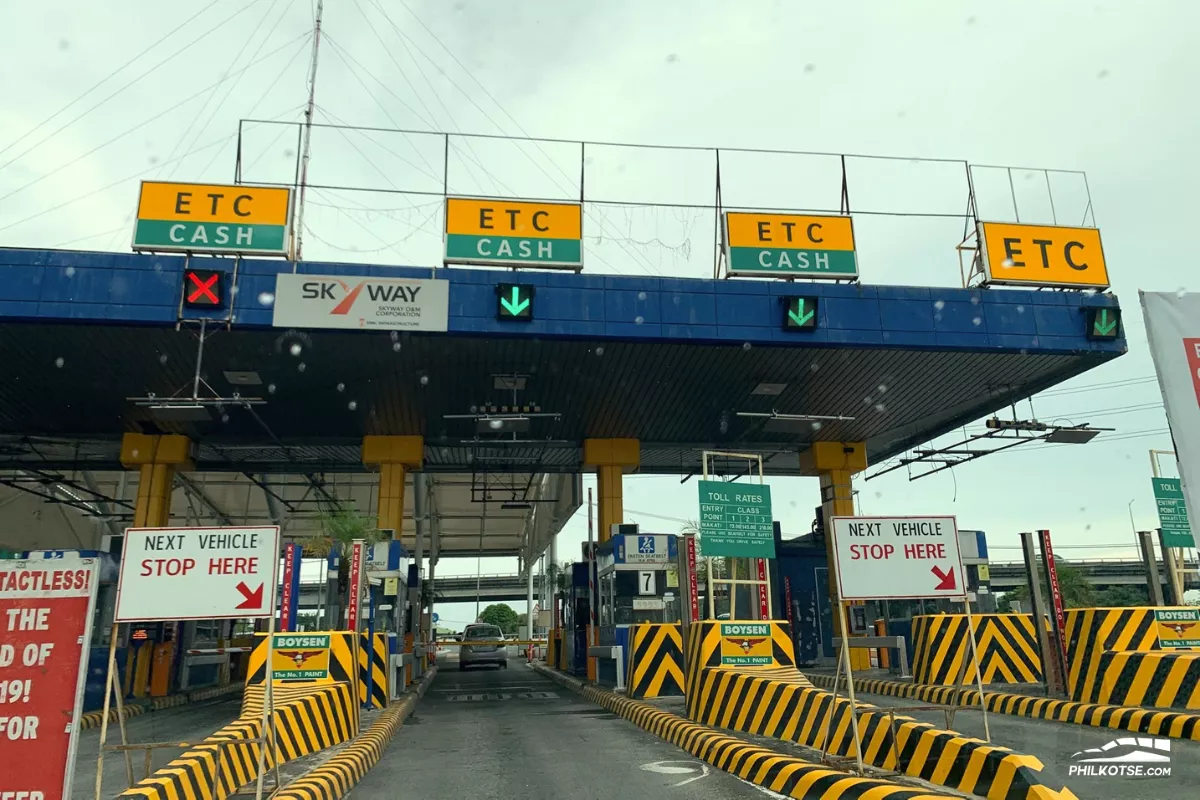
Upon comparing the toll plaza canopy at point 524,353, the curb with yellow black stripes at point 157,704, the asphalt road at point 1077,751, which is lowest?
the curb with yellow black stripes at point 157,704

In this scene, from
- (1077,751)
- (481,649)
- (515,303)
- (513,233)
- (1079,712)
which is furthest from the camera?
(481,649)

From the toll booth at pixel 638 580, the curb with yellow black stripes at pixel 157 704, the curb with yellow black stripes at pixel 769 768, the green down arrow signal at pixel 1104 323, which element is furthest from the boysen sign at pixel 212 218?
the green down arrow signal at pixel 1104 323

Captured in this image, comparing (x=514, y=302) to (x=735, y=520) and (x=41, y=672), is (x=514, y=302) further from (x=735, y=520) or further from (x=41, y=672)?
(x=41, y=672)

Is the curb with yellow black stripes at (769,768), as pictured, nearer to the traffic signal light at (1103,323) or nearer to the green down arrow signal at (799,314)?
the green down arrow signal at (799,314)

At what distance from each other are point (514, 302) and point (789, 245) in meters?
6.68

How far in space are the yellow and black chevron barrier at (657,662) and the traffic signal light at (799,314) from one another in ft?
21.3

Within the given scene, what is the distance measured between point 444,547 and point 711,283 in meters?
49.6

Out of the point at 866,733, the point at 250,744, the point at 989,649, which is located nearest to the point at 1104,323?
the point at 989,649

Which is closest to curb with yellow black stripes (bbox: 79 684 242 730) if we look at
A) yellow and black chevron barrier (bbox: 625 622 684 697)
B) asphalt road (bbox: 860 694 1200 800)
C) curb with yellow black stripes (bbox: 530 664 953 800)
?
yellow and black chevron barrier (bbox: 625 622 684 697)

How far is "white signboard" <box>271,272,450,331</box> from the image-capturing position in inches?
622

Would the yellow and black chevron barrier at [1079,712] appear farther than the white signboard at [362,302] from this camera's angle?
No

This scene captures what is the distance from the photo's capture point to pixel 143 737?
12.8 m

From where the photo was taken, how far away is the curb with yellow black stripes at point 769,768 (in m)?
5.75

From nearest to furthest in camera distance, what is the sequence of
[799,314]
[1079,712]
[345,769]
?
[345,769]
[1079,712]
[799,314]
